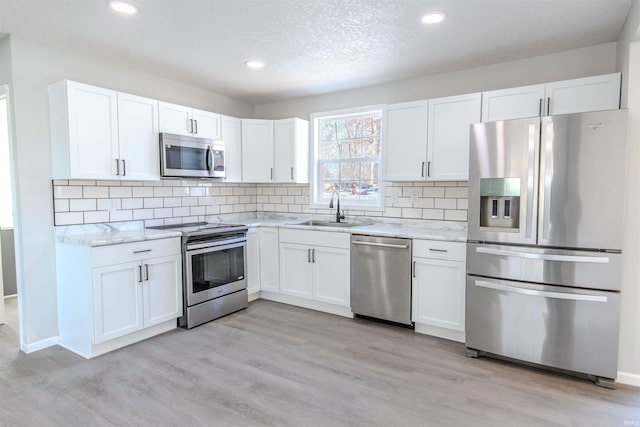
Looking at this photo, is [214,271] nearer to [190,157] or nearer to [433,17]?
[190,157]

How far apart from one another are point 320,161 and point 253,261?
1514mm

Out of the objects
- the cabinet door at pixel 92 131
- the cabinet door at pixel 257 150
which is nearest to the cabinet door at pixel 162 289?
the cabinet door at pixel 92 131

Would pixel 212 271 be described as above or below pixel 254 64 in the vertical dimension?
below

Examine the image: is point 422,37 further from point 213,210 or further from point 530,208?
point 213,210

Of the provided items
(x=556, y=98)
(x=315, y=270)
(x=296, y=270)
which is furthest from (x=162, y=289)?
(x=556, y=98)

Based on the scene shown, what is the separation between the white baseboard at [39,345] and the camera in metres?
2.92

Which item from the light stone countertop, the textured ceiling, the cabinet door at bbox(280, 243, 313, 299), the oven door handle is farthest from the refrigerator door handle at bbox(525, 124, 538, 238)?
the oven door handle

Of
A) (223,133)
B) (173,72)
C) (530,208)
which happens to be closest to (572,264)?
(530,208)

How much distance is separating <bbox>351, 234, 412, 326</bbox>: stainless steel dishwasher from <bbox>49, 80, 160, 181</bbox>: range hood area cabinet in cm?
218

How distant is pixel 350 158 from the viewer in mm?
4363

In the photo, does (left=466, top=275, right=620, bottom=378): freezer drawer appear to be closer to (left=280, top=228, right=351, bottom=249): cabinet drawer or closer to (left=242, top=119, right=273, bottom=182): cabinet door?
(left=280, top=228, right=351, bottom=249): cabinet drawer

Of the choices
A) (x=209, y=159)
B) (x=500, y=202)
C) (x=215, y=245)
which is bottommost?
(x=215, y=245)

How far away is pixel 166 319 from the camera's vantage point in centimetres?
329

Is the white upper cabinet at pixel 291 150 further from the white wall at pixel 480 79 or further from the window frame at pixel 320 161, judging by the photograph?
the white wall at pixel 480 79
